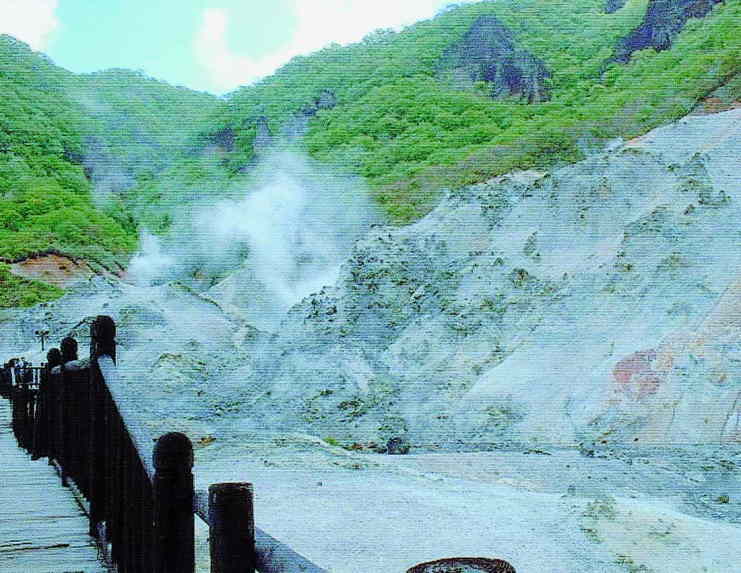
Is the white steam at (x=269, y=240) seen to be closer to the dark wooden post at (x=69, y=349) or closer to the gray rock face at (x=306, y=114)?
the gray rock face at (x=306, y=114)

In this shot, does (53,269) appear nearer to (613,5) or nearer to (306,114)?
(306,114)

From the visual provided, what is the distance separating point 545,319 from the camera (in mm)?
16297

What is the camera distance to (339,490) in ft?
27.8

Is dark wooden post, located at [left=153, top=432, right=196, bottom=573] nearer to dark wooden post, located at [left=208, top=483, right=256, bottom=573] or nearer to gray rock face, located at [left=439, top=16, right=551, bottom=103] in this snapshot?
dark wooden post, located at [left=208, top=483, right=256, bottom=573]

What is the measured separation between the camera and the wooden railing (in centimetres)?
154

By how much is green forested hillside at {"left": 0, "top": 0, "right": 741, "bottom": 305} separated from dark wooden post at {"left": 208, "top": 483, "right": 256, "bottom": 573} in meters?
32.7

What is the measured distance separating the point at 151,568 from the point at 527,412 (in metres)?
11.9

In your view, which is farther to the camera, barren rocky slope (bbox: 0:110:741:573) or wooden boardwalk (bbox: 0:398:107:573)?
barren rocky slope (bbox: 0:110:741:573)

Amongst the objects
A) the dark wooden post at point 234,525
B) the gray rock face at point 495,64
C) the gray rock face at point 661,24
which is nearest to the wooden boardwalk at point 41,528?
the dark wooden post at point 234,525

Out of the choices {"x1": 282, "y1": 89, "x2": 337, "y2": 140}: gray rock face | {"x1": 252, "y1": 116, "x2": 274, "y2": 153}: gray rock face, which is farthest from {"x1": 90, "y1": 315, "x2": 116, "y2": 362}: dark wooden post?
{"x1": 252, "y1": 116, "x2": 274, "y2": 153}: gray rock face

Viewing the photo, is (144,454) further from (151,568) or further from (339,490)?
(339,490)

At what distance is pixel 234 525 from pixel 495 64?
2119 inches

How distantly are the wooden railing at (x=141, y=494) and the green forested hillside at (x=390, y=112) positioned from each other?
3114cm

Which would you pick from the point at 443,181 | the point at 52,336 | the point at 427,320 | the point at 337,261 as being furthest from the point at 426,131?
the point at 427,320
